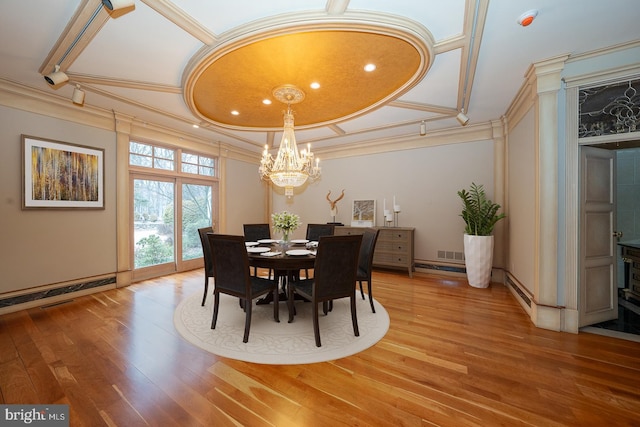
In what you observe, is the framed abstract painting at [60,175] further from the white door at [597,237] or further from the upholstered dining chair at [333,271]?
the white door at [597,237]

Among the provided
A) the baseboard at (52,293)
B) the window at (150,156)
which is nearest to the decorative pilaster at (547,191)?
the window at (150,156)

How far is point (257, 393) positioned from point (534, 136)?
3775mm

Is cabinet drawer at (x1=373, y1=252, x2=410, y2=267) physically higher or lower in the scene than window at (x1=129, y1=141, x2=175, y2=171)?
lower

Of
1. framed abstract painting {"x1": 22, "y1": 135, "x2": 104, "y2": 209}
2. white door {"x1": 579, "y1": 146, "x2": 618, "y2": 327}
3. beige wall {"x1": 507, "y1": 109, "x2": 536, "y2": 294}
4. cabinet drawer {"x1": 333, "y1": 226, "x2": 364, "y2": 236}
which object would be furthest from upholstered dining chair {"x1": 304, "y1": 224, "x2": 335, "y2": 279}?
framed abstract painting {"x1": 22, "y1": 135, "x2": 104, "y2": 209}

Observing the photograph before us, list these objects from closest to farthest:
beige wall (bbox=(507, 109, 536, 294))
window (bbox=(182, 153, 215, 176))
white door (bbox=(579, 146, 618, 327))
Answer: white door (bbox=(579, 146, 618, 327)), beige wall (bbox=(507, 109, 536, 294)), window (bbox=(182, 153, 215, 176))

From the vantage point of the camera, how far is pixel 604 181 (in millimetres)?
2740

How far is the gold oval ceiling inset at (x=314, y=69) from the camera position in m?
2.17

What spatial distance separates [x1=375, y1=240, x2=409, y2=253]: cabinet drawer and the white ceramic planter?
3.53 feet

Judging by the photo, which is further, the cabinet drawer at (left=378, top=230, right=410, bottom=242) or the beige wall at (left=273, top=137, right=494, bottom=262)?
the cabinet drawer at (left=378, top=230, right=410, bottom=242)

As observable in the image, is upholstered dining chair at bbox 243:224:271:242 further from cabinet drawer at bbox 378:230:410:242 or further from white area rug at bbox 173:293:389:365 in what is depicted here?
cabinet drawer at bbox 378:230:410:242

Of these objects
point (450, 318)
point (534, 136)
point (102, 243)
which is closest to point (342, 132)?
point (534, 136)

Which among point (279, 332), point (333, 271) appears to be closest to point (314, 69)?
point (333, 271)

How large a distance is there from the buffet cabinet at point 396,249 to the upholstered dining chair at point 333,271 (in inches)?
90.6

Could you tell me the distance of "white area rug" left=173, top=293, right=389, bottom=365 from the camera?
221cm
